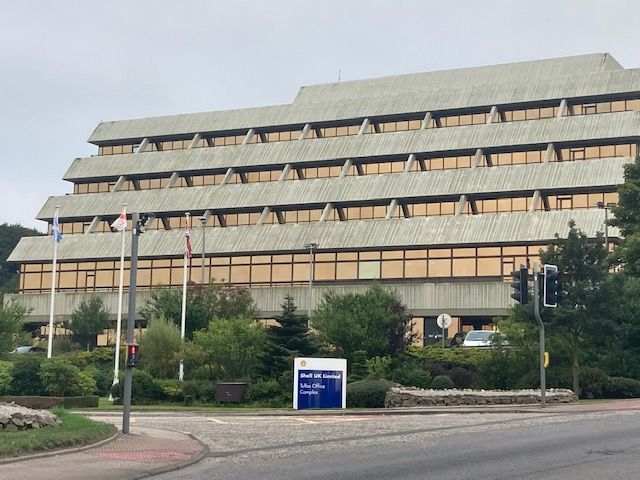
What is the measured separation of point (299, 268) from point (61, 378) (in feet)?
123

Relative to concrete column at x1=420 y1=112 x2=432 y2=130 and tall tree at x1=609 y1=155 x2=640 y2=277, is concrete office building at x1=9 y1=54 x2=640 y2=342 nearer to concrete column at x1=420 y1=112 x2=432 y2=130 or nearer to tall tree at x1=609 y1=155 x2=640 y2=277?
concrete column at x1=420 y1=112 x2=432 y2=130

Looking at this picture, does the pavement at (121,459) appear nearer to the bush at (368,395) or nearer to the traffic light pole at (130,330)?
the traffic light pole at (130,330)

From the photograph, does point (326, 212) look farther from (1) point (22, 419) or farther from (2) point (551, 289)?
(1) point (22, 419)

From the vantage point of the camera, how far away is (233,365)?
48.7m

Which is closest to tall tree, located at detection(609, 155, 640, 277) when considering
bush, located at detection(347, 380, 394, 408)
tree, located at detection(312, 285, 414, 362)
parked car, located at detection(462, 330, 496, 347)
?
parked car, located at detection(462, 330, 496, 347)

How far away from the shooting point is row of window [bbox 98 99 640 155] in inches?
3150

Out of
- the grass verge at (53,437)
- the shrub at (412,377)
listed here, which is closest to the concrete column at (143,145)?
the shrub at (412,377)

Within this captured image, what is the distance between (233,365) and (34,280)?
47.5 meters

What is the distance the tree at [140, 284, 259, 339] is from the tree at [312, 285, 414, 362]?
11.7 metres

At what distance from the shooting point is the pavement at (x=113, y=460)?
16406mm

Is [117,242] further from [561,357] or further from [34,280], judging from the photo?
[561,357]

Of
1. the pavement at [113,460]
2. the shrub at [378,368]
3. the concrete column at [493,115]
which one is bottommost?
the pavement at [113,460]

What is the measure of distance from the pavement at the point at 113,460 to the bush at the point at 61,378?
907 inches

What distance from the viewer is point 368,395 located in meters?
39.0
